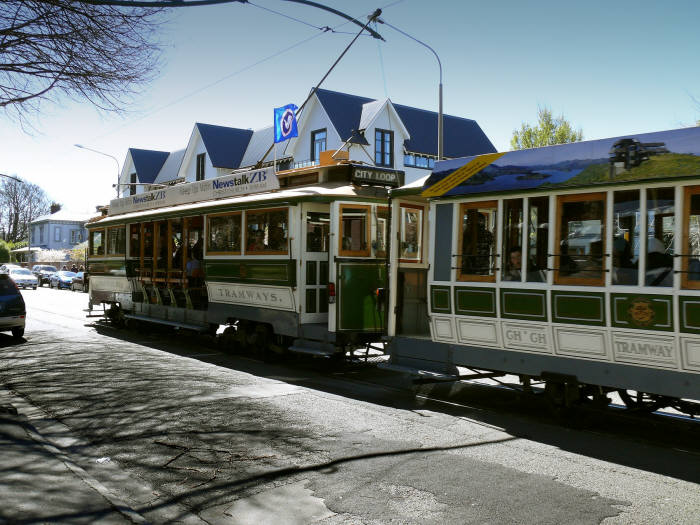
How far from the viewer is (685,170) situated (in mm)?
6070

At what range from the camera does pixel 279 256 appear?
36.3ft

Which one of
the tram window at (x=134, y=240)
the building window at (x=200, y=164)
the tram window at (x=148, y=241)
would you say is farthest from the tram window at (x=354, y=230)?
the building window at (x=200, y=164)

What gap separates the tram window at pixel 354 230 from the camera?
33.7 ft

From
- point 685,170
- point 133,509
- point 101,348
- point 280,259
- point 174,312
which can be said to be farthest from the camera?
point 174,312

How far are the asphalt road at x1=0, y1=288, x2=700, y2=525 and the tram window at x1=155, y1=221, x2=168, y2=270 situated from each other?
5.74 metres

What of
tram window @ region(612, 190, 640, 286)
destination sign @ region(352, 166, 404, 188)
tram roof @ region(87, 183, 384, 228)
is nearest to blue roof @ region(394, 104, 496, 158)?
tram roof @ region(87, 183, 384, 228)

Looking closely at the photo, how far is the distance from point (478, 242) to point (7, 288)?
1154cm

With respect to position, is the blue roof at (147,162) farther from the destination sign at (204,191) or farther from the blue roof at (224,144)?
the destination sign at (204,191)

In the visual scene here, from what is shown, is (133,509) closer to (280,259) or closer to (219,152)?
(280,259)

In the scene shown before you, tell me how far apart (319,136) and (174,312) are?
24.2 m

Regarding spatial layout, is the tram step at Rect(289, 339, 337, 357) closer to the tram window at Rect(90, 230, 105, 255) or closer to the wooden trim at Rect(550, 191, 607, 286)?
the wooden trim at Rect(550, 191, 607, 286)

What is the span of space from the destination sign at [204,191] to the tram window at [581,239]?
6003mm

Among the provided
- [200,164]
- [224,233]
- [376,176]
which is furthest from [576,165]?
[200,164]

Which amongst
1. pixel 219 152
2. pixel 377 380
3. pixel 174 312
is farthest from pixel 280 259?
pixel 219 152
